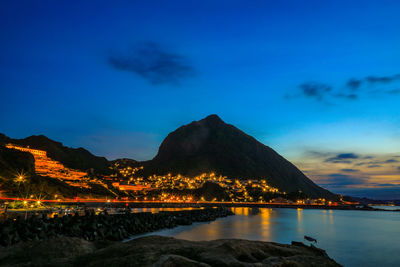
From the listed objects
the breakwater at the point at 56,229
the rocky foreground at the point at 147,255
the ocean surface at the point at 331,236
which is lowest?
the ocean surface at the point at 331,236

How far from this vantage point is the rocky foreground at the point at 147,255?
569cm

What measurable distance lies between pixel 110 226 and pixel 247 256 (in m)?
21.7

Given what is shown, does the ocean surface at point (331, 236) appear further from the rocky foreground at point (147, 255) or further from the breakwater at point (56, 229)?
the rocky foreground at point (147, 255)

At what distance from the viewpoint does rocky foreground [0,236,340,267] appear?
569 cm

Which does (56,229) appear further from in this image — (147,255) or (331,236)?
(331,236)

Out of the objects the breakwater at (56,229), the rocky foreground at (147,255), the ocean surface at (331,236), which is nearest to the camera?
the rocky foreground at (147,255)

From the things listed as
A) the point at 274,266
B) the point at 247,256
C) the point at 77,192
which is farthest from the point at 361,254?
the point at 77,192

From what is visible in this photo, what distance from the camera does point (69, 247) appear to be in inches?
362

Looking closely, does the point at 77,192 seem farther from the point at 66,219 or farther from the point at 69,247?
the point at 69,247

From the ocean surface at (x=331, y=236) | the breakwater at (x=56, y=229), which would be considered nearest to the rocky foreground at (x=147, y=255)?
the breakwater at (x=56, y=229)

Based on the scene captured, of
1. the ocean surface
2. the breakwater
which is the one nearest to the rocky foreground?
the breakwater

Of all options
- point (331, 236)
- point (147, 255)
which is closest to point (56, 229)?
point (147, 255)

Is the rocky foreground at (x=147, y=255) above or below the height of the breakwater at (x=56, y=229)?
above

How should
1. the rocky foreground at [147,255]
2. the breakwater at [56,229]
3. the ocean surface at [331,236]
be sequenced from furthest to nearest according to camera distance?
the ocean surface at [331,236], the breakwater at [56,229], the rocky foreground at [147,255]
